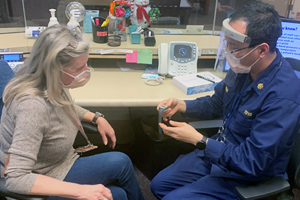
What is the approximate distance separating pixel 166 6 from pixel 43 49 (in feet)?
5.81

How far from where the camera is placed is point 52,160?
1.25 m

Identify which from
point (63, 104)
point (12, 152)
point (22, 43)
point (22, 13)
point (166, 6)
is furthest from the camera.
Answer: point (166, 6)

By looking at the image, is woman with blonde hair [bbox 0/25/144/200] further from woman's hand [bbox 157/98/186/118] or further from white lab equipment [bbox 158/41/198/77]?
white lab equipment [bbox 158/41/198/77]

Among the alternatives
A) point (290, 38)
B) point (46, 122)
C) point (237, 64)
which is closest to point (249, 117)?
point (237, 64)

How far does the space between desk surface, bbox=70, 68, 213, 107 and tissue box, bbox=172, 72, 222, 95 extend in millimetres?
27

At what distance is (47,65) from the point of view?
3.58 ft

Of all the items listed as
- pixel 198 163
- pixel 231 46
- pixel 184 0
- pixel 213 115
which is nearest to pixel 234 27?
pixel 231 46

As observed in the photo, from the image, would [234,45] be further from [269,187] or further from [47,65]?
[47,65]

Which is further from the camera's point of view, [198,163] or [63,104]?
[198,163]

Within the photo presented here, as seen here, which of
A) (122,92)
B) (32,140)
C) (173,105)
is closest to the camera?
(32,140)

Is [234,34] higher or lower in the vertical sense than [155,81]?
higher

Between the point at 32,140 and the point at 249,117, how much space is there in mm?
897

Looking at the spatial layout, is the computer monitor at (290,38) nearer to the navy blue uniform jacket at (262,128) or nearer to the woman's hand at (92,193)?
the navy blue uniform jacket at (262,128)

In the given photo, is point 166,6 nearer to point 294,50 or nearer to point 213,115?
point 294,50
